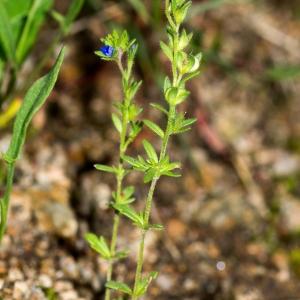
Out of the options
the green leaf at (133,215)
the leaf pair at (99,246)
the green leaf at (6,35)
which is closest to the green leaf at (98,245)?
the leaf pair at (99,246)

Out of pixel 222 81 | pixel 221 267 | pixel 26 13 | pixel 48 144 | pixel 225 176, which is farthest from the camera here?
pixel 222 81

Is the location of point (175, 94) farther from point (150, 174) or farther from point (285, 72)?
point (285, 72)

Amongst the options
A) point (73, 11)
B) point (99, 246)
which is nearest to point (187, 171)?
point (73, 11)

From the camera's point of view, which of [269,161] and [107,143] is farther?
[269,161]

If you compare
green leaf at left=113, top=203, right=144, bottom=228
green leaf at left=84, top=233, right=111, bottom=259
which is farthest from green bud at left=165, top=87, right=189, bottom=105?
green leaf at left=84, top=233, right=111, bottom=259

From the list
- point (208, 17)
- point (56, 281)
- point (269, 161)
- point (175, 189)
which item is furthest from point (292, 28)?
point (56, 281)

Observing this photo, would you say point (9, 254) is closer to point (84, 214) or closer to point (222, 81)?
point (84, 214)

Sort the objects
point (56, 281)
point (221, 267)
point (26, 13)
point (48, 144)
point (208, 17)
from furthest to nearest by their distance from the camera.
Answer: point (208, 17), point (48, 144), point (221, 267), point (26, 13), point (56, 281)
